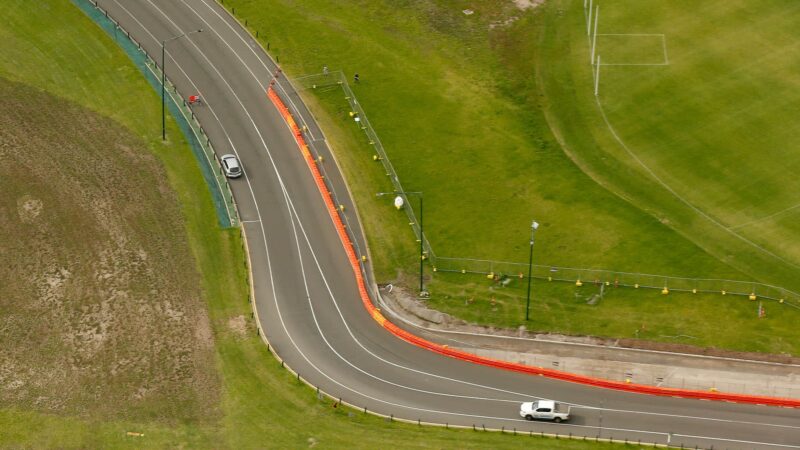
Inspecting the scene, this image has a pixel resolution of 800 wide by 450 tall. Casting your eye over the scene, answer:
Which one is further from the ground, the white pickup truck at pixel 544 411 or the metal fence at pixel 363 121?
the metal fence at pixel 363 121

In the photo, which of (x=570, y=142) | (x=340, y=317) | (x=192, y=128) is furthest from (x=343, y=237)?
(x=570, y=142)

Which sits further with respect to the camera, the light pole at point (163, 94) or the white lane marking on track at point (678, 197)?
the light pole at point (163, 94)

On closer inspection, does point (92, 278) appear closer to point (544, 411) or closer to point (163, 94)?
point (163, 94)

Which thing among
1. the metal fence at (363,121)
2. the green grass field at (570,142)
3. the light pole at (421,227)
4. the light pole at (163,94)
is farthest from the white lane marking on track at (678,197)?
the light pole at (163,94)

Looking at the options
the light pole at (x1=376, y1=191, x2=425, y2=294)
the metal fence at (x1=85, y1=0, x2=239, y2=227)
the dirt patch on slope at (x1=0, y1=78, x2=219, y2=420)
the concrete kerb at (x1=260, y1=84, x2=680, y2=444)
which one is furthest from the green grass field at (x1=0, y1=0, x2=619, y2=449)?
the light pole at (x1=376, y1=191, x2=425, y2=294)

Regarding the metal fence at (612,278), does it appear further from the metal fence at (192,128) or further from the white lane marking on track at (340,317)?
the metal fence at (192,128)

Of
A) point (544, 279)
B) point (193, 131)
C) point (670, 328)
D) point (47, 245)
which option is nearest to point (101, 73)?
point (193, 131)

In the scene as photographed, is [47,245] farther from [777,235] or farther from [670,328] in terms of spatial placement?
[777,235]
